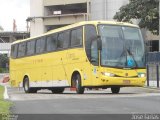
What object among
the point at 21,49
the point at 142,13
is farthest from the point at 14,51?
the point at 142,13

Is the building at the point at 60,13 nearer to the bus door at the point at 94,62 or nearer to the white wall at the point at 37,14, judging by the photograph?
the white wall at the point at 37,14

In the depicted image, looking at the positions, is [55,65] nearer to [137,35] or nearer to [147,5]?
[137,35]

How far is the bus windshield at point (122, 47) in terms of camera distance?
83.1ft

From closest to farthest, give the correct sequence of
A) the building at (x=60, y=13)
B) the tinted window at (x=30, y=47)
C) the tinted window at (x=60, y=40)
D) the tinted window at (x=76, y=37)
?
the tinted window at (x=76, y=37), the tinted window at (x=60, y=40), the tinted window at (x=30, y=47), the building at (x=60, y=13)

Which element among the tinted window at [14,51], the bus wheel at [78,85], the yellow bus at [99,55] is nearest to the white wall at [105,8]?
the tinted window at [14,51]

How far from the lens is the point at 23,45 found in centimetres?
3534

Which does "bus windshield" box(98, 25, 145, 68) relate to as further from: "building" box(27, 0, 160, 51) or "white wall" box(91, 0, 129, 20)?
"building" box(27, 0, 160, 51)

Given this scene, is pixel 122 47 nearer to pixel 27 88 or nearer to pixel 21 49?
pixel 27 88

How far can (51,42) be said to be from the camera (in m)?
30.3

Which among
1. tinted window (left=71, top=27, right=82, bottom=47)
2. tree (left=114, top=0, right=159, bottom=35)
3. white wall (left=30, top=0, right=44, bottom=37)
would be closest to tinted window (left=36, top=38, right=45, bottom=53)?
tinted window (left=71, top=27, right=82, bottom=47)

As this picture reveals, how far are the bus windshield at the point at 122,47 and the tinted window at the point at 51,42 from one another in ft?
15.3

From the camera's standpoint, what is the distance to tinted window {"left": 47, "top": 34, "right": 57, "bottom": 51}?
29.8 metres

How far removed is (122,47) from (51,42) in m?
5.87

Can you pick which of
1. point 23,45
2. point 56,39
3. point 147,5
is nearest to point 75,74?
point 56,39
